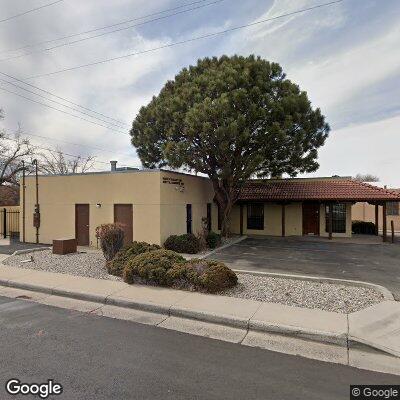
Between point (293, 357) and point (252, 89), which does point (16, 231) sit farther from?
point (293, 357)

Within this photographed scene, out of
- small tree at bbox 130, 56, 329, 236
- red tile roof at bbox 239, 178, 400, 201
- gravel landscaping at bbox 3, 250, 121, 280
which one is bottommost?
gravel landscaping at bbox 3, 250, 121, 280

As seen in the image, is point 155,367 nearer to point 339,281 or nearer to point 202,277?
point 202,277

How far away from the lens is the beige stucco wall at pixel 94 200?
13.9 metres

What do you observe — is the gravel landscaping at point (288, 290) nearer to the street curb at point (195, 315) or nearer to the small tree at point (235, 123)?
the street curb at point (195, 315)

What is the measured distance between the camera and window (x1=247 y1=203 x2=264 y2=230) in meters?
22.1

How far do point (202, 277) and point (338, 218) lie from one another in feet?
52.4

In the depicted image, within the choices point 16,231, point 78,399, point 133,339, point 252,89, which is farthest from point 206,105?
point 16,231

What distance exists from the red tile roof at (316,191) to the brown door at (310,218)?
1.07 m

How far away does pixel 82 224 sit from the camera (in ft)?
51.1

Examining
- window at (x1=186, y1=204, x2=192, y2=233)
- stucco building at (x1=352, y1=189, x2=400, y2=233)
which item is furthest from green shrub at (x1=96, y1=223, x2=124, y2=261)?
stucco building at (x1=352, y1=189, x2=400, y2=233)

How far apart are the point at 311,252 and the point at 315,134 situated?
22.3ft

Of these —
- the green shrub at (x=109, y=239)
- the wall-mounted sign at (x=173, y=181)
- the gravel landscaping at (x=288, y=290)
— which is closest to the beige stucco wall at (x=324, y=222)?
the wall-mounted sign at (x=173, y=181)

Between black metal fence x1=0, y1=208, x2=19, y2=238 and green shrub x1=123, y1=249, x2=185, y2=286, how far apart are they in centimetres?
1439

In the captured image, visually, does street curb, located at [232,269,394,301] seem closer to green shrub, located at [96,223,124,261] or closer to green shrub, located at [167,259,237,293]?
green shrub, located at [167,259,237,293]
